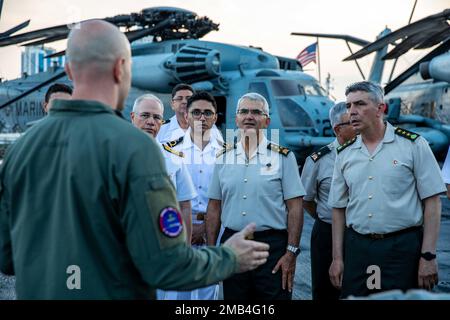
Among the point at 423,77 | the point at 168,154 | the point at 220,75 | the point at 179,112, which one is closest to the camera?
the point at 168,154

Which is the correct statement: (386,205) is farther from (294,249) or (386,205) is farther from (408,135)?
(294,249)

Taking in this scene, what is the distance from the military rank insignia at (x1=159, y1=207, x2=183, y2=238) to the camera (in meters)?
1.79

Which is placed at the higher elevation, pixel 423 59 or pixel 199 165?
pixel 423 59

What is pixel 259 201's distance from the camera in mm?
3773

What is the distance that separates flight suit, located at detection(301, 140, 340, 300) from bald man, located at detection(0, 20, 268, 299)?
2520 mm

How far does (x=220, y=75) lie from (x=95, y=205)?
11.7 m

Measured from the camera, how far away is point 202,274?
6.08 feet

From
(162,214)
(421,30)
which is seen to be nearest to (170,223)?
(162,214)

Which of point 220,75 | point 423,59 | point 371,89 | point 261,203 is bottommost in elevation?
point 261,203

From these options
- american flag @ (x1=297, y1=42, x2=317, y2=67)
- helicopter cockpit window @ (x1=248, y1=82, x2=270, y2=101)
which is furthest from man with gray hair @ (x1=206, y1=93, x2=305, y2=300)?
american flag @ (x1=297, y1=42, x2=317, y2=67)

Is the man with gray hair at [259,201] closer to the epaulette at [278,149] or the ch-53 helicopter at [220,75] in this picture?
the epaulette at [278,149]

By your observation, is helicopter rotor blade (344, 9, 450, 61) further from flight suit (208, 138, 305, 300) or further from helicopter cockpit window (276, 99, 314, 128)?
flight suit (208, 138, 305, 300)
